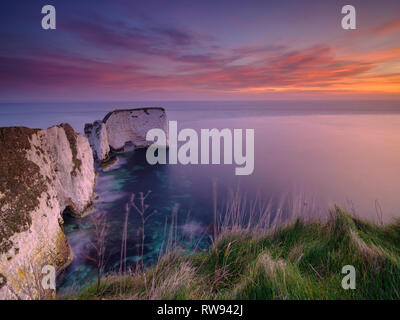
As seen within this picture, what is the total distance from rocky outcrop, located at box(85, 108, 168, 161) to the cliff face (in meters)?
10.2

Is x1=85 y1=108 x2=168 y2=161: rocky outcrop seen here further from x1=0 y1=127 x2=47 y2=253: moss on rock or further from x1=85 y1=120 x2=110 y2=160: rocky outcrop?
x1=0 y1=127 x2=47 y2=253: moss on rock

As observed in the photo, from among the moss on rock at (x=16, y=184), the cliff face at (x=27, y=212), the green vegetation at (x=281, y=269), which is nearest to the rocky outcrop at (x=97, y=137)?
the cliff face at (x=27, y=212)

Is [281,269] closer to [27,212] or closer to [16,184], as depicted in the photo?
[27,212]

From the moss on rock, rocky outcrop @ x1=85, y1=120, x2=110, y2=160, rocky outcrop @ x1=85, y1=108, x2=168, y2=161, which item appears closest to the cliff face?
the moss on rock

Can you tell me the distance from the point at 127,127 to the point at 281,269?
828 inches

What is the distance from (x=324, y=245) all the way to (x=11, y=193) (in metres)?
5.96

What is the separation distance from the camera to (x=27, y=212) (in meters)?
4.60

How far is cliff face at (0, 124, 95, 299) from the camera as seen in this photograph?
3727 millimetres

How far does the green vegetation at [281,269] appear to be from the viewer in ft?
6.67

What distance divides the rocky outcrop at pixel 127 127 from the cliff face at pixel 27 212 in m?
10.2

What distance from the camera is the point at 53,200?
222 inches

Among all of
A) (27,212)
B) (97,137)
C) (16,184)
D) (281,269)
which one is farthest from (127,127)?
(281,269)

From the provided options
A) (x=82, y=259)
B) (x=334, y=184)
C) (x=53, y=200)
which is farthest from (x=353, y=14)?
(x=334, y=184)
